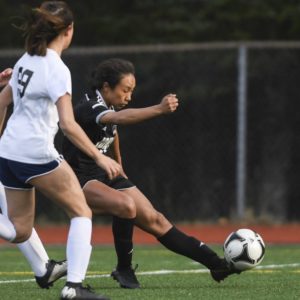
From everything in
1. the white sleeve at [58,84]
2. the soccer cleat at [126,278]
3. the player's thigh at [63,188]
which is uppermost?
the white sleeve at [58,84]

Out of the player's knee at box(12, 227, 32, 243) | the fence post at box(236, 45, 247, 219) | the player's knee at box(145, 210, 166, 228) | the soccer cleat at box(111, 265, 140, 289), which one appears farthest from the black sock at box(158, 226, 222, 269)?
the fence post at box(236, 45, 247, 219)

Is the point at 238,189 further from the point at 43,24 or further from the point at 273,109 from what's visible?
the point at 43,24

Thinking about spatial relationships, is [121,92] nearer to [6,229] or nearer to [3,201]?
[3,201]

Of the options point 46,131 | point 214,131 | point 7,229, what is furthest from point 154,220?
point 214,131

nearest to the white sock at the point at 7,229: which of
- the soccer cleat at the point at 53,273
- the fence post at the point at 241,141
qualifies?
the soccer cleat at the point at 53,273

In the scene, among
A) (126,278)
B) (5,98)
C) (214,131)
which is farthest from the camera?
(214,131)

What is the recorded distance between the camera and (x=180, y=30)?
18.3 meters

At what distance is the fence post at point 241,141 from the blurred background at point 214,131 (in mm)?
14

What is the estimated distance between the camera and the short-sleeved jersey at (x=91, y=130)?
27.4 ft

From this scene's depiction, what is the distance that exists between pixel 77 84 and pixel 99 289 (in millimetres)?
8278

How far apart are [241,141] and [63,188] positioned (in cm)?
918

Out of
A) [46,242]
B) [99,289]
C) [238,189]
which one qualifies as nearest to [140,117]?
[99,289]

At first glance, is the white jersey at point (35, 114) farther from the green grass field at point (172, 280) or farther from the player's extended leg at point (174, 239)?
the player's extended leg at point (174, 239)

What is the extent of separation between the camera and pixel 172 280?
356 inches
